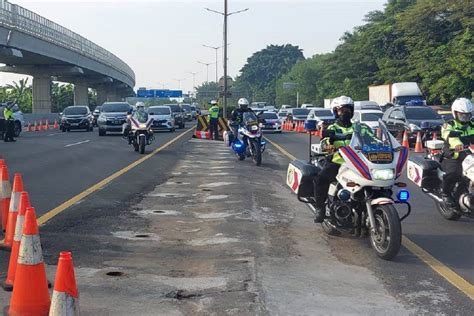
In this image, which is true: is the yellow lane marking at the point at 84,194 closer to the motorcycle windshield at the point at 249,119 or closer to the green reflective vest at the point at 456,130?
the motorcycle windshield at the point at 249,119

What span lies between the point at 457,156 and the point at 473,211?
768 millimetres

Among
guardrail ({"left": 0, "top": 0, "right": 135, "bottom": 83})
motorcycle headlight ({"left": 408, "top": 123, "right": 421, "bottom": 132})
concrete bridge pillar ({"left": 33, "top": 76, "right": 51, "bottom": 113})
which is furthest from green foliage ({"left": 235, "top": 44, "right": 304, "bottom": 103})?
motorcycle headlight ({"left": 408, "top": 123, "right": 421, "bottom": 132})

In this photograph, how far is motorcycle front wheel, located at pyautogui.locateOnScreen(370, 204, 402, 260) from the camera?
21.5ft

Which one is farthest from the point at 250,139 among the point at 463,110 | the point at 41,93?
the point at 41,93

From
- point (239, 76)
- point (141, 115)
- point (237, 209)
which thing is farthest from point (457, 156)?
point (239, 76)

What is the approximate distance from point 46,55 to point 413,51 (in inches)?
1117

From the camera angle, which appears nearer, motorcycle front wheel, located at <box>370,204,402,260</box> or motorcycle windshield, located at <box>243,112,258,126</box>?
motorcycle front wheel, located at <box>370,204,402,260</box>

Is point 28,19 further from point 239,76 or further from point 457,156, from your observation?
point 239,76

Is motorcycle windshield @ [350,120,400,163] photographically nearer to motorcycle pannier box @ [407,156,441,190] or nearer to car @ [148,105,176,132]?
motorcycle pannier box @ [407,156,441,190]

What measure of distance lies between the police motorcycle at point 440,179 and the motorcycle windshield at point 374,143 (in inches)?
64.6

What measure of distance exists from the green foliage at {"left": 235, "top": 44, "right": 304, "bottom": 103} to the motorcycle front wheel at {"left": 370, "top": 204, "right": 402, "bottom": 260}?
5824 inches

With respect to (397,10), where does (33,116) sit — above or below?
below

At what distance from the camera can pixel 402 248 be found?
730 centimetres

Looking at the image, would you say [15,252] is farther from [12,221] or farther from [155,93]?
[155,93]
